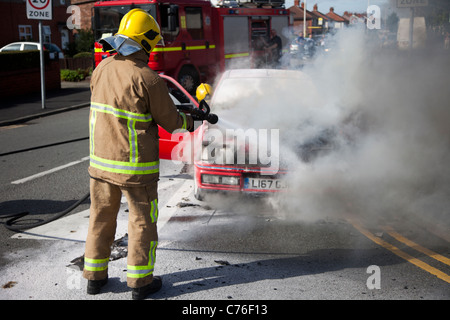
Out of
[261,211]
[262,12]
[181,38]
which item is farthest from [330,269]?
[262,12]

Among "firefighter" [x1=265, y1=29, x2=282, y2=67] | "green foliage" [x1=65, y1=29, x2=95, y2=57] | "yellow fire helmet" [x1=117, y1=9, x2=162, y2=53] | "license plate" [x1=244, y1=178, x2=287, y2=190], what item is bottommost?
"license plate" [x1=244, y1=178, x2=287, y2=190]

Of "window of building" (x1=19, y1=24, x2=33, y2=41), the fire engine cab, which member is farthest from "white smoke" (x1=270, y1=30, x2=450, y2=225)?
"window of building" (x1=19, y1=24, x2=33, y2=41)

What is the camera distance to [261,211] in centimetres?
570

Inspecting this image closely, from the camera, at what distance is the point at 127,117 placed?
355cm

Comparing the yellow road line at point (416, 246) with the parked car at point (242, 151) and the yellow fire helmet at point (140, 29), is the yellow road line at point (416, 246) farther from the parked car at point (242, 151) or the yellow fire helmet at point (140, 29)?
the yellow fire helmet at point (140, 29)

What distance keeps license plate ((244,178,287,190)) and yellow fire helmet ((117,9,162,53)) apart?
1.94 meters

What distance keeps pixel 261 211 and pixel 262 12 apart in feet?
49.2

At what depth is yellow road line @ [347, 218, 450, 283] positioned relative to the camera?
4078 millimetres

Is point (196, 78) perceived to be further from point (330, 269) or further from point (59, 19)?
point (59, 19)

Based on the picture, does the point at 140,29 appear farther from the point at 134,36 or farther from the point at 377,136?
the point at 377,136

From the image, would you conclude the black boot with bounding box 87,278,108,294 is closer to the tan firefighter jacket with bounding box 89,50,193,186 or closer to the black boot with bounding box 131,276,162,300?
the black boot with bounding box 131,276,162,300

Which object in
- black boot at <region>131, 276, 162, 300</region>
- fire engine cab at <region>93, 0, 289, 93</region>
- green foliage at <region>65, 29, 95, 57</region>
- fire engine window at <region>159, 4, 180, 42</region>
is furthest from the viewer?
green foliage at <region>65, 29, 95, 57</region>

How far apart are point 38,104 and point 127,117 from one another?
12.4 meters

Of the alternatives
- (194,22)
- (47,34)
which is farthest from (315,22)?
(47,34)
